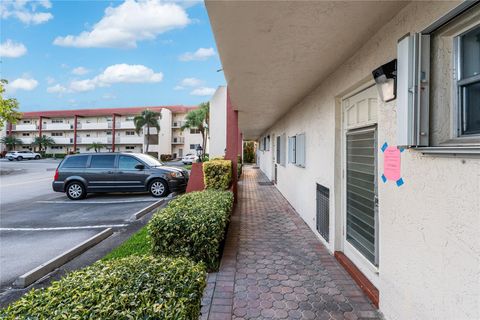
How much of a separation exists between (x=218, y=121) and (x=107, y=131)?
131 ft

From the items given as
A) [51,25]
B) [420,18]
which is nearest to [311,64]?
[420,18]

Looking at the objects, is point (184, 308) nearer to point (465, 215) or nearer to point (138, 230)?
point (465, 215)

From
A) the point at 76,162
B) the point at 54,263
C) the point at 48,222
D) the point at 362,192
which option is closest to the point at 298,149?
the point at 362,192

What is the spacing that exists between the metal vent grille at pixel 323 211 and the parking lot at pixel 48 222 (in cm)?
424

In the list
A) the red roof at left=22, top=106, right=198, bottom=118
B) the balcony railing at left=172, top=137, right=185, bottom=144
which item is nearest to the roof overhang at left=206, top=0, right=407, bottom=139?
the red roof at left=22, top=106, right=198, bottom=118

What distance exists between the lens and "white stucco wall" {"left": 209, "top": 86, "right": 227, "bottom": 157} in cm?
985

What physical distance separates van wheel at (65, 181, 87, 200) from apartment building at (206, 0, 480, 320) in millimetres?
7981

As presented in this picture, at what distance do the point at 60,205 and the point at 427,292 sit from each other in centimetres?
973

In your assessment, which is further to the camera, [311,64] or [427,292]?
[311,64]

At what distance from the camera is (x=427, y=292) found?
1893 millimetres

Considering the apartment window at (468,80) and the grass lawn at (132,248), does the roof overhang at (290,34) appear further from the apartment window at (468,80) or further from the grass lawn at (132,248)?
the grass lawn at (132,248)

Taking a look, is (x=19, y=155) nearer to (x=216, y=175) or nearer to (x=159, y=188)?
(x=159, y=188)

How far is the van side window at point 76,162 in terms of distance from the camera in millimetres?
9648

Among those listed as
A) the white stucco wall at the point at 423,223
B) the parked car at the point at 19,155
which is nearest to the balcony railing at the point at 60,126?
the parked car at the point at 19,155
